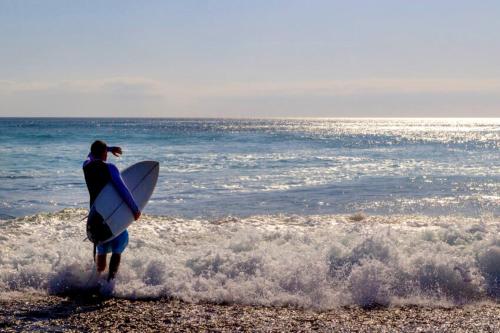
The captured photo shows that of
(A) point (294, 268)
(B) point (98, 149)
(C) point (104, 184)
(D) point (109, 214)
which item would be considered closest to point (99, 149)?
(B) point (98, 149)

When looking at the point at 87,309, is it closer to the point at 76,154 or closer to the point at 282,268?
the point at 282,268

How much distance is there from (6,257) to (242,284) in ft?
12.7

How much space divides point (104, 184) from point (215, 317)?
8.03 feet

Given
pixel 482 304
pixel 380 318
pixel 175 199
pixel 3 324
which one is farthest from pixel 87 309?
pixel 175 199

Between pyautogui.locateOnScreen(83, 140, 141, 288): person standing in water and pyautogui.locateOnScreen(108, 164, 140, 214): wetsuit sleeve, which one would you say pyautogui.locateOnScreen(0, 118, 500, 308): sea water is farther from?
pyautogui.locateOnScreen(108, 164, 140, 214): wetsuit sleeve

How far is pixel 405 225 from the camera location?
40.9 feet

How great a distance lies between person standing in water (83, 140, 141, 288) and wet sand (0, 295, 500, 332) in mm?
574

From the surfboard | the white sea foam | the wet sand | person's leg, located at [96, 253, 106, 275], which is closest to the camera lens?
the wet sand

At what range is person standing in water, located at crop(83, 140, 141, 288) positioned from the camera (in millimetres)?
7508

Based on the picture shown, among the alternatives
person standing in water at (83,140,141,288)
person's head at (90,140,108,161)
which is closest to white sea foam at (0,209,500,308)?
person standing in water at (83,140,141,288)

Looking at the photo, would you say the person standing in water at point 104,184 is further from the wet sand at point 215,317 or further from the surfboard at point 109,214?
the wet sand at point 215,317

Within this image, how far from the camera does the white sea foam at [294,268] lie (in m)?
7.41

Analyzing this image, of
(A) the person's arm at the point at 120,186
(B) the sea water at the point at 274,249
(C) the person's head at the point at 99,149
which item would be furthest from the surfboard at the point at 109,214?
(B) the sea water at the point at 274,249

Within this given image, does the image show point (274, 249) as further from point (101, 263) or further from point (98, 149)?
point (98, 149)
